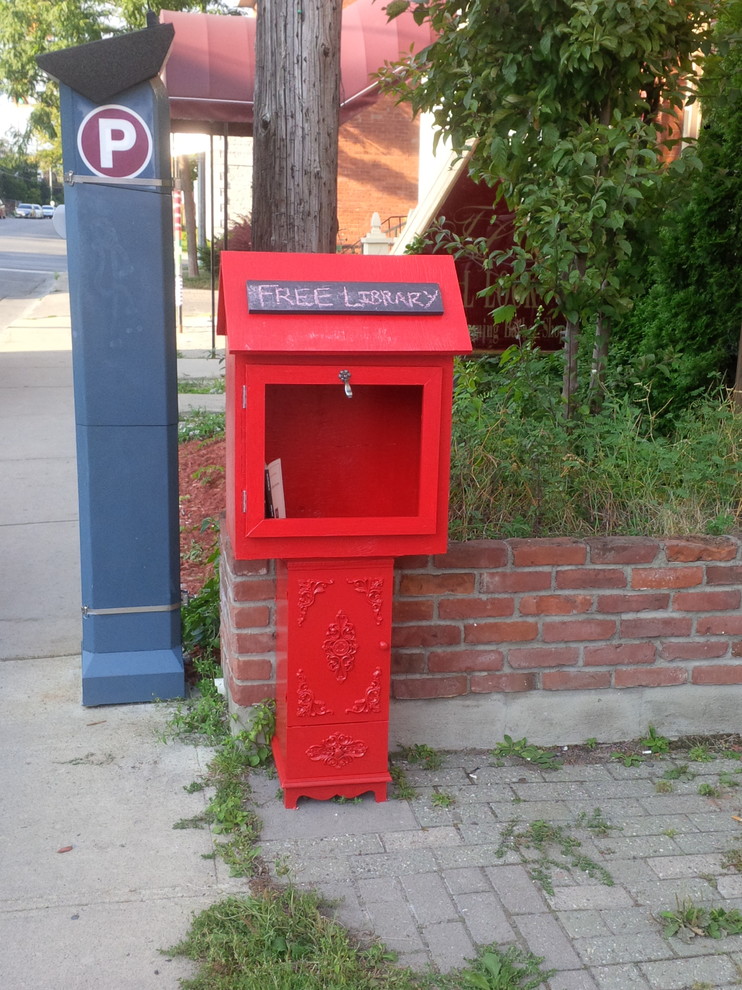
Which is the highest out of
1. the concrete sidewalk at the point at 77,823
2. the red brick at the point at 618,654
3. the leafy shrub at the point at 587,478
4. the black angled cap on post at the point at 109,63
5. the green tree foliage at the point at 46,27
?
the green tree foliage at the point at 46,27

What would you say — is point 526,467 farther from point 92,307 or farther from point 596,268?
point 92,307

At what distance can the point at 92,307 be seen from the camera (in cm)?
354

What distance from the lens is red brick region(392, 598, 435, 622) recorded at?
11.2 feet

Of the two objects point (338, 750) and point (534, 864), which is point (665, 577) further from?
point (338, 750)

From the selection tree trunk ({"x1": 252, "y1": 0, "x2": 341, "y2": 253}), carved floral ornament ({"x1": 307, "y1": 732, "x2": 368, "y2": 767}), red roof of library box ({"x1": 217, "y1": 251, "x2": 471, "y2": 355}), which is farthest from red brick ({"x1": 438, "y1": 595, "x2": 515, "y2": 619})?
tree trunk ({"x1": 252, "y1": 0, "x2": 341, "y2": 253})

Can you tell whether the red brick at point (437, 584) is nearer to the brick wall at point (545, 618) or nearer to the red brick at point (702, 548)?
the brick wall at point (545, 618)

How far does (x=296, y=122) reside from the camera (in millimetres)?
4020

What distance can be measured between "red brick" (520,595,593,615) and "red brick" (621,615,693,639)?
0.56 feet

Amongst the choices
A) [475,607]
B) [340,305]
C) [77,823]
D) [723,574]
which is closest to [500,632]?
[475,607]

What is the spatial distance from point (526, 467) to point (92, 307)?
5.60ft

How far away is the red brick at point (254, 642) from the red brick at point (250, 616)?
0.03 meters

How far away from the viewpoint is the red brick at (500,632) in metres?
3.47

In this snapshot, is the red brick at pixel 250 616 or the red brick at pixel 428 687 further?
the red brick at pixel 428 687

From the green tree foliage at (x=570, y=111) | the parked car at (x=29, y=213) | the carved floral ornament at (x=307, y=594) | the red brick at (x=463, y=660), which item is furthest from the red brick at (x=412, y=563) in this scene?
the parked car at (x=29, y=213)
